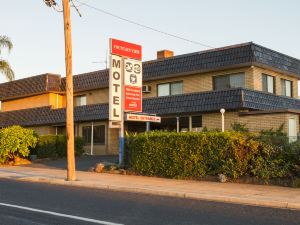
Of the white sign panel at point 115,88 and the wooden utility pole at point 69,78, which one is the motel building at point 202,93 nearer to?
the white sign panel at point 115,88

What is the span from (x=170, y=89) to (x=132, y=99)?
10449 mm

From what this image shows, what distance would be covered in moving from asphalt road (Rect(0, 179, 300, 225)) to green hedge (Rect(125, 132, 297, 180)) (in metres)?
4.14

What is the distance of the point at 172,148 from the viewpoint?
18.7m

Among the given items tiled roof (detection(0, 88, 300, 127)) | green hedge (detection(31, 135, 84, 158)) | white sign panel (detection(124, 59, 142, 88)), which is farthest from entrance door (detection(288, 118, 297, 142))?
green hedge (detection(31, 135, 84, 158))

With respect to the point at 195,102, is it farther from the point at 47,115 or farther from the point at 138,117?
the point at 47,115

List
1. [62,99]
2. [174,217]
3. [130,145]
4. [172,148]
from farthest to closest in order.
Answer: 1. [62,99]
2. [130,145]
3. [172,148]
4. [174,217]

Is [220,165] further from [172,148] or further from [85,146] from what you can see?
[85,146]

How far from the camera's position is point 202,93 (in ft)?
95.5

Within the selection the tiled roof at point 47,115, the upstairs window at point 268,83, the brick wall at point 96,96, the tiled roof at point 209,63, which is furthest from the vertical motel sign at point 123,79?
the brick wall at point 96,96

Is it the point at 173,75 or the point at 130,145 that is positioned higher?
the point at 173,75

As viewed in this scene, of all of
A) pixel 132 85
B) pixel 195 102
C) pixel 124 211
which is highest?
pixel 132 85

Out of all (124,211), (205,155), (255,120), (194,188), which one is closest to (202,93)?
(255,120)

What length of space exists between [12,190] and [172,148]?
6.23 metres

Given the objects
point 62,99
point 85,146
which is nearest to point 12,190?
point 85,146
